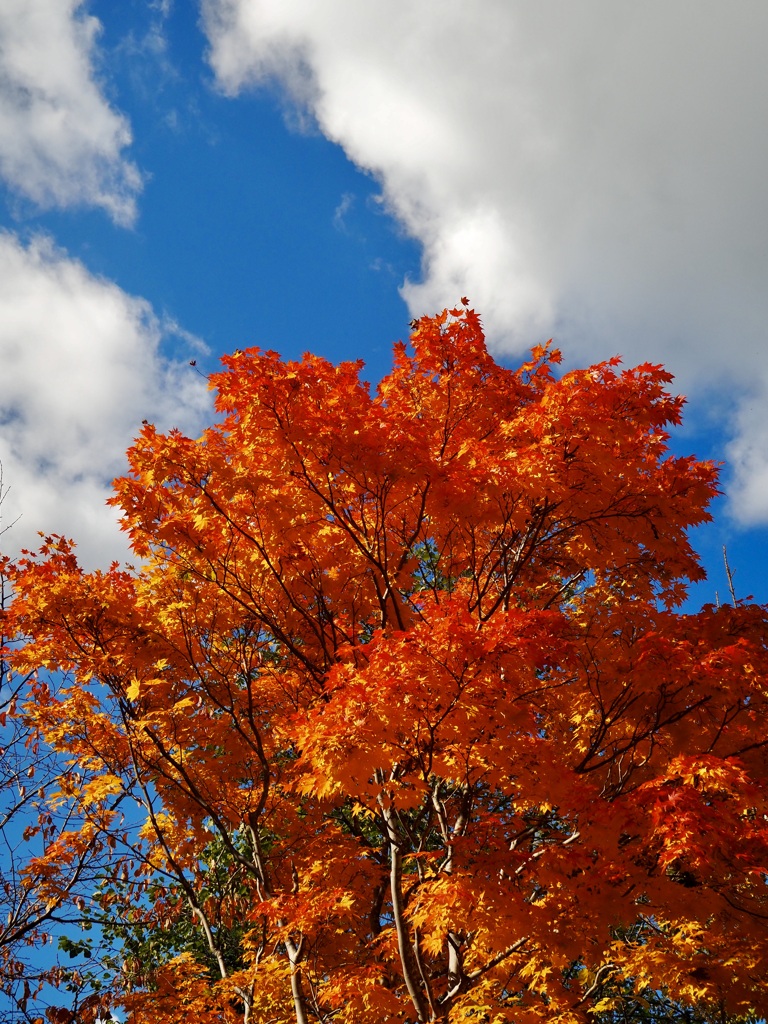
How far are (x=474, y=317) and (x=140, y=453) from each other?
371 centimetres

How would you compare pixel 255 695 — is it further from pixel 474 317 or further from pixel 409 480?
pixel 474 317

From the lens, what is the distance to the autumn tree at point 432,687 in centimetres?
555

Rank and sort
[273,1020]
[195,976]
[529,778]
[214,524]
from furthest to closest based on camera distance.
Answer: [195,976] < [273,1020] < [214,524] < [529,778]

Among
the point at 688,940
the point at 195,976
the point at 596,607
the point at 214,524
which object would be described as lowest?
the point at 688,940

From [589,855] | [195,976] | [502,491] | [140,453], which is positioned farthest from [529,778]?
[195,976]

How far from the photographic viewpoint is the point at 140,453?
6.84 m

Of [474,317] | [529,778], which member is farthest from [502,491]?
[529,778]

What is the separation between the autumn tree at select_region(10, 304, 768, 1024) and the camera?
18.2 ft

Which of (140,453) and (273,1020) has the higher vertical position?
(140,453)

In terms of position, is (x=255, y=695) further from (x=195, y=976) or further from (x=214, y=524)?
(x=195, y=976)

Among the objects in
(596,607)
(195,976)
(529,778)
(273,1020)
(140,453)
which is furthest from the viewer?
(195,976)

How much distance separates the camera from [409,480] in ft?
23.1

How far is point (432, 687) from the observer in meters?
5.45

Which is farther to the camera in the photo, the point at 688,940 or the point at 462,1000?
the point at 688,940
